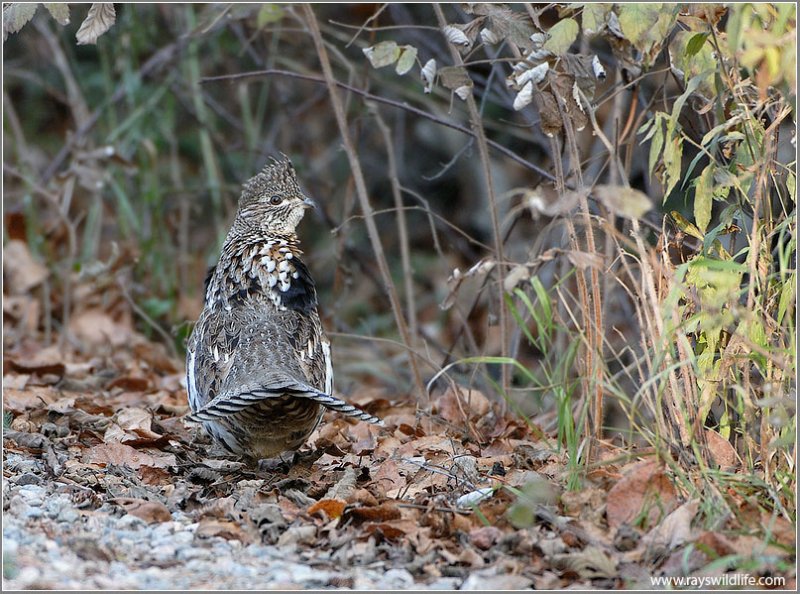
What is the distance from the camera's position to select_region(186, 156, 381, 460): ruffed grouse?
4.78m

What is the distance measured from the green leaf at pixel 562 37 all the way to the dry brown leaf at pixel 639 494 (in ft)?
5.47

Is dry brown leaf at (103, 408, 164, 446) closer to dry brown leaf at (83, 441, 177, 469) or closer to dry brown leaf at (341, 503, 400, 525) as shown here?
dry brown leaf at (83, 441, 177, 469)

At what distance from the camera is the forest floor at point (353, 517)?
3623 mm

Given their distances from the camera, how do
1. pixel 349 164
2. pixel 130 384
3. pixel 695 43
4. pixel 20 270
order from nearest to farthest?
pixel 695 43 < pixel 130 384 < pixel 20 270 < pixel 349 164

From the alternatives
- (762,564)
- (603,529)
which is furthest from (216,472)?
(762,564)

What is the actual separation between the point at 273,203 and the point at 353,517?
245cm

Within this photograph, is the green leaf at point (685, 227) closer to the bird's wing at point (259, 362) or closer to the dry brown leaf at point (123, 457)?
the bird's wing at point (259, 362)

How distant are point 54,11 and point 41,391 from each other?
8.60 ft

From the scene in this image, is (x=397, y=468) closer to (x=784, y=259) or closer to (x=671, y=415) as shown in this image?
(x=671, y=415)

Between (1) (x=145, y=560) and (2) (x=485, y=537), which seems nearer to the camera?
(1) (x=145, y=560)

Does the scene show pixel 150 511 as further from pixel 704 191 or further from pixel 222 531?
pixel 704 191

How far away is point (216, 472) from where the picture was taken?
5.06 meters

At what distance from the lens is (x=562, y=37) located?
429 centimetres

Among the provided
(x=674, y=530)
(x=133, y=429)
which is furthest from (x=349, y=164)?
(x=674, y=530)
